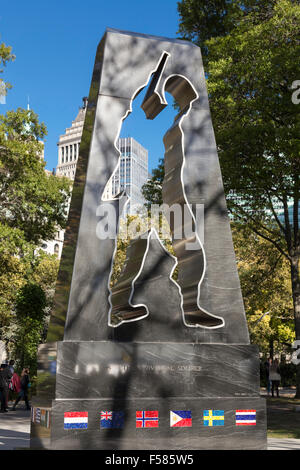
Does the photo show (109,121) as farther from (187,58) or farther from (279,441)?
(279,441)

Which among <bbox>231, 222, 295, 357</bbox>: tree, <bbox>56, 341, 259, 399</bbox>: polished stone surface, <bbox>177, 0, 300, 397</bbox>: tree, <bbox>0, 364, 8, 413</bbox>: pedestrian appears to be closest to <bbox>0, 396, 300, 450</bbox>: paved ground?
<bbox>0, 364, 8, 413</bbox>: pedestrian

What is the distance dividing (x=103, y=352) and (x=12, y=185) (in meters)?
18.3

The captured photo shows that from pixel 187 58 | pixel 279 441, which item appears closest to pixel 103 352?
pixel 187 58

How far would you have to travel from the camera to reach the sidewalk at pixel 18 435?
9587 mm

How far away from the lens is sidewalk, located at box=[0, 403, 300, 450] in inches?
377

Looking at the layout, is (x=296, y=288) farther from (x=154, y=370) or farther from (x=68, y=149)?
(x=68, y=149)

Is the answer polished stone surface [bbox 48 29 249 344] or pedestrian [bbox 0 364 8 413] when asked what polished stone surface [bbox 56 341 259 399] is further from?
pedestrian [bbox 0 364 8 413]

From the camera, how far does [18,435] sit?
11609 millimetres

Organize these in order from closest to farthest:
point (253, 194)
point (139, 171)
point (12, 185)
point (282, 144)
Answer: point (282, 144), point (253, 194), point (12, 185), point (139, 171)

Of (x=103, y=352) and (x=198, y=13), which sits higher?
(x=198, y=13)

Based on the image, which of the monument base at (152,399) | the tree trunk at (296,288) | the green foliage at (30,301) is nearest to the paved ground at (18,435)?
the monument base at (152,399)

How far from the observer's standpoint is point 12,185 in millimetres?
23828

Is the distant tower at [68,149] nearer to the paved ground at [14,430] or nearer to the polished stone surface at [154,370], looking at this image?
the paved ground at [14,430]

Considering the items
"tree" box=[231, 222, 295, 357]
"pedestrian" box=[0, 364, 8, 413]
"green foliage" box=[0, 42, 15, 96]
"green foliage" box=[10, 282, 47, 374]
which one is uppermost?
"green foliage" box=[0, 42, 15, 96]
